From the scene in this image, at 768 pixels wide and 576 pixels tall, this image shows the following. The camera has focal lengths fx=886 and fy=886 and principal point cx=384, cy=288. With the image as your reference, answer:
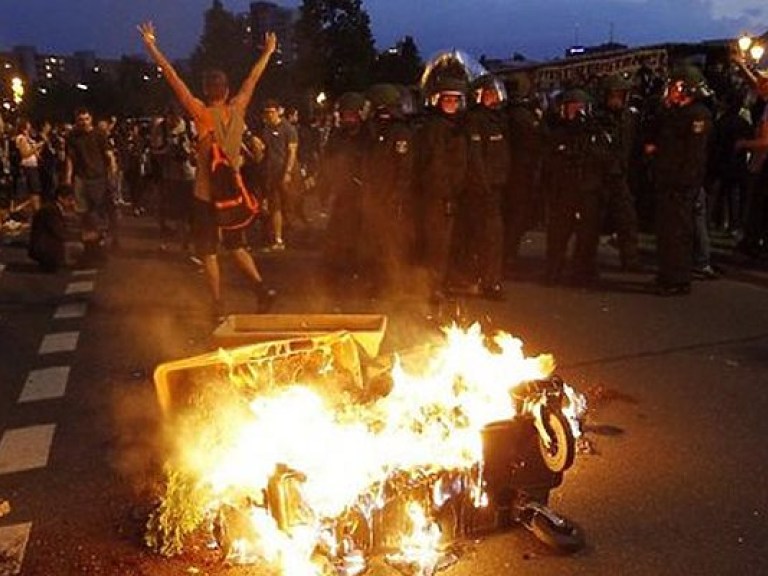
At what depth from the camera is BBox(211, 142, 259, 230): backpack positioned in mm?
7711

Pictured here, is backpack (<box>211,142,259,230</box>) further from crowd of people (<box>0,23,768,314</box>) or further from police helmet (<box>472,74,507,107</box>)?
police helmet (<box>472,74,507,107</box>)

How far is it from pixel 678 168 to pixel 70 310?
6.39 meters

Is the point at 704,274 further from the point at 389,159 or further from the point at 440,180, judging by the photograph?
the point at 389,159

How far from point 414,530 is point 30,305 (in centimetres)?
716

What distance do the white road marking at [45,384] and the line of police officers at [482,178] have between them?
3204mm

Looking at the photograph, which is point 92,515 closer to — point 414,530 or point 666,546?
point 414,530

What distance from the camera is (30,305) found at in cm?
979

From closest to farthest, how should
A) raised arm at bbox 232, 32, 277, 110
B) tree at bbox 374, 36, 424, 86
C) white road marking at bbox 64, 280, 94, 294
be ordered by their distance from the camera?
raised arm at bbox 232, 32, 277, 110
white road marking at bbox 64, 280, 94, 294
tree at bbox 374, 36, 424, 86

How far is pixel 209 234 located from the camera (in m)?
7.95

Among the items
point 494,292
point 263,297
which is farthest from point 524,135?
point 263,297

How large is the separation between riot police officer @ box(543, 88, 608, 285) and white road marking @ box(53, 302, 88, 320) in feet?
16.5

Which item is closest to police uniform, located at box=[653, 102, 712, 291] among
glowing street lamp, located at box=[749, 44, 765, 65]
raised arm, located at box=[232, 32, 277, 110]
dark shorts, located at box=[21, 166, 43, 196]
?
raised arm, located at box=[232, 32, 277, 110]

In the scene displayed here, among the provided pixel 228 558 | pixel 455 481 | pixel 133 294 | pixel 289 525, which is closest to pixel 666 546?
pixel 455 481

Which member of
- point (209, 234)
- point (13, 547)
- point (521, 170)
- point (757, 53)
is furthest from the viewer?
point (757, 53)
